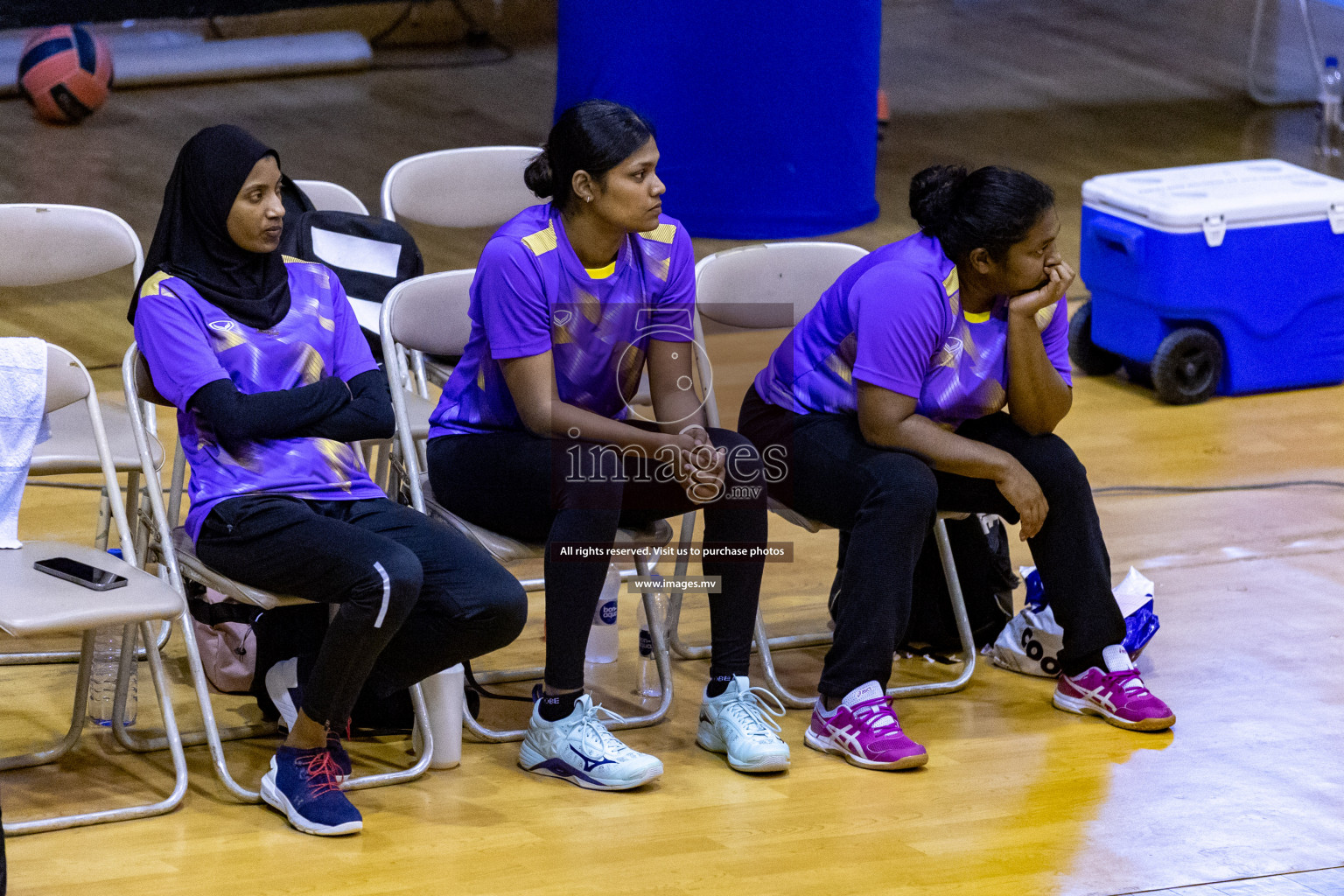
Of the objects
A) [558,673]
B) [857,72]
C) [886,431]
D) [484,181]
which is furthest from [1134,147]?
[558,673]

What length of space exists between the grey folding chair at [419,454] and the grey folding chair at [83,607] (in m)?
0.56

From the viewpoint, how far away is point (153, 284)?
10.3 feet

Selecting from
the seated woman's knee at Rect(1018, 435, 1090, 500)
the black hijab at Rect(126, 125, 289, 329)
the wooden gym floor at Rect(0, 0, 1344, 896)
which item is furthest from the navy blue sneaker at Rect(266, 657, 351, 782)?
the seated woman's knee at Rect(1018, 435, 1090, 500)

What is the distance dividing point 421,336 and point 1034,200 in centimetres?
129

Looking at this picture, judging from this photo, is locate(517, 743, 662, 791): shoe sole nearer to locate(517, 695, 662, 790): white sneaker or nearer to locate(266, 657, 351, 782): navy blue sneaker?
locate(517, 695, 662, 790): white sneaker

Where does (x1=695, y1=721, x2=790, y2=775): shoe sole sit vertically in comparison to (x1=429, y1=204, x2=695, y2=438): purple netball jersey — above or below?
below

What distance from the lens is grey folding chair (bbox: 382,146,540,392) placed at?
14.3 ft

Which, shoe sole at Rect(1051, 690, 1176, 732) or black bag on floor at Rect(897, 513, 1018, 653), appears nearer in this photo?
shoe sole at Rect(1051, 690, 1176, 732)

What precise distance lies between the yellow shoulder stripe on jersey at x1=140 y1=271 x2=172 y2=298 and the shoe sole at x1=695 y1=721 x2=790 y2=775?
1311 millimetres

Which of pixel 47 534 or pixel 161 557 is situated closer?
pixel 161 557

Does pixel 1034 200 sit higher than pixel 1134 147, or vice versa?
pixel 1034 200

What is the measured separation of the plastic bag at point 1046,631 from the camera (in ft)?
12.3

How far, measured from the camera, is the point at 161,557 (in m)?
3.25

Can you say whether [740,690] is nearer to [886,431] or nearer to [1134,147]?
[886,431]
